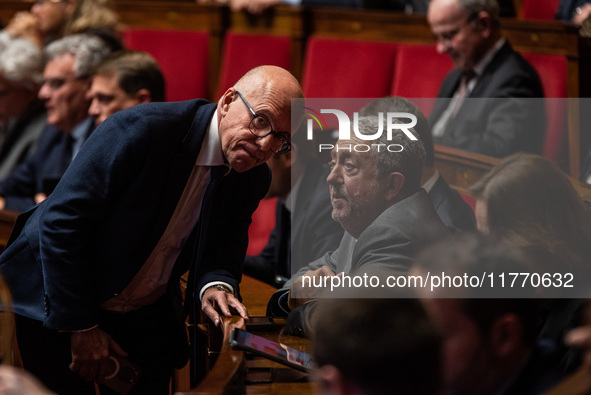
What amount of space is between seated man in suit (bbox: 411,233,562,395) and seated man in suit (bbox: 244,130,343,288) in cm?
40

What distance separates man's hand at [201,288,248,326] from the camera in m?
1.45

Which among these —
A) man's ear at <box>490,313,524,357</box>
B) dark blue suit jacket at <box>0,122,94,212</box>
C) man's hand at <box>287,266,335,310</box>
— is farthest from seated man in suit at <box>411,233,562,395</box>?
dark blue suit jacket at <box>0,122,94,212</box>

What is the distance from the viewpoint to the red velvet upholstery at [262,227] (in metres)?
2.50

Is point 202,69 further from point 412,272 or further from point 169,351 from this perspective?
point 412,272

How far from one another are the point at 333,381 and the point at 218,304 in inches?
26.2

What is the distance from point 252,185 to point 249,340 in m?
0.36

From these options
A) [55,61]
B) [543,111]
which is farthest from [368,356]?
[55,61]

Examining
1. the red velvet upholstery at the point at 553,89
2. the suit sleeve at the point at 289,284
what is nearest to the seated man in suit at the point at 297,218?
the suit sleeve at the point at 289,284

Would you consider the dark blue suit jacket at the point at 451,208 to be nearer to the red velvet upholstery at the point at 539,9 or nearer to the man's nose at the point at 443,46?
the man's nose at the point at 443,46

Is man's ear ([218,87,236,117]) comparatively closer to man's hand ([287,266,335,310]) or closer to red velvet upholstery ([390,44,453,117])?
man's hand ([287,266,335,310])

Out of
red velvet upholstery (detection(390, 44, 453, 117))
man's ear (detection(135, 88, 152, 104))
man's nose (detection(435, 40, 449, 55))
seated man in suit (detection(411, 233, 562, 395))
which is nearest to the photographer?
seated man in suit (detection(411, 233, 562, 395))

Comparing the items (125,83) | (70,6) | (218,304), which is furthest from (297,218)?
(70,6)

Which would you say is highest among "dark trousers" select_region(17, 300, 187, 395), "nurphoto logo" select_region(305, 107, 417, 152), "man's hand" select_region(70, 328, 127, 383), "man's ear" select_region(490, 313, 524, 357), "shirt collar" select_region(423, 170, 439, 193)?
"nurphoto logo" select_region(305, 107, 417, 152)

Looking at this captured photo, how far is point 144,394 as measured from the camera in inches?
65.9
